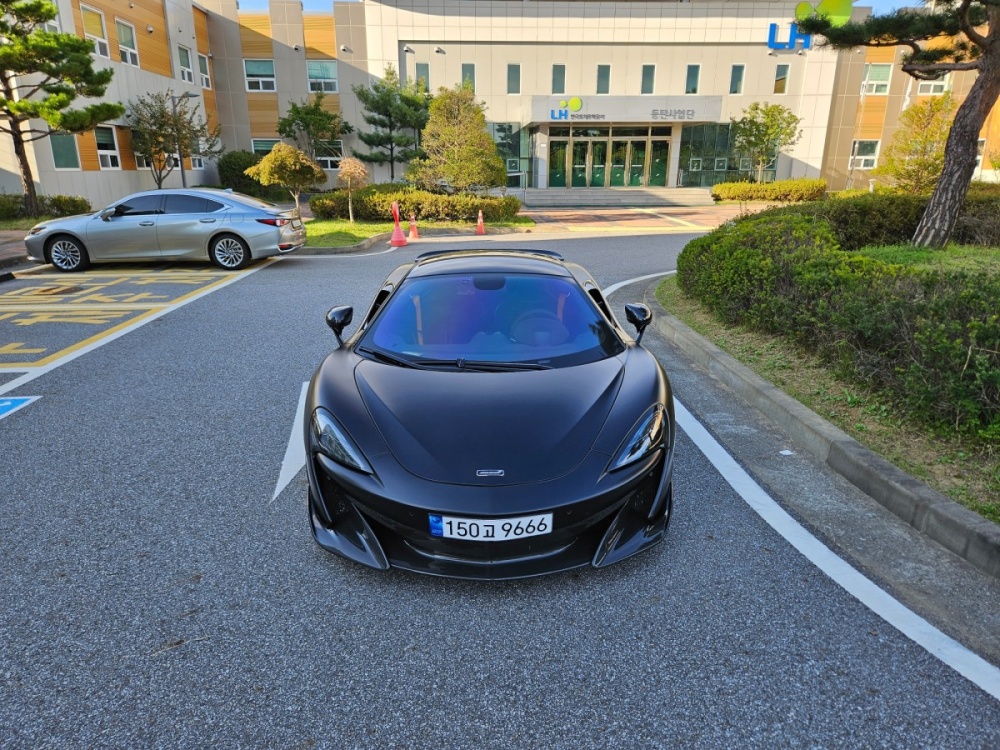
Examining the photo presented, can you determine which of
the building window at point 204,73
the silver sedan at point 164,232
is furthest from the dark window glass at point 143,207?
the building window at point 204,73

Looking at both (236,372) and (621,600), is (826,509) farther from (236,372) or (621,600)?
(236,372)

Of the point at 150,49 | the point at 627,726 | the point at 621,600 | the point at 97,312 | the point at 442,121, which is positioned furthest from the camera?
the point at 150,49

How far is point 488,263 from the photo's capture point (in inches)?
175

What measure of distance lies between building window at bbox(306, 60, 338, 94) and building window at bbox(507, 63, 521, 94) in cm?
969

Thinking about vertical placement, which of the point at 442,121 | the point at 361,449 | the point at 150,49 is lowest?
the point at 361,449

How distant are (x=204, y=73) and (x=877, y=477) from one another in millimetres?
39501

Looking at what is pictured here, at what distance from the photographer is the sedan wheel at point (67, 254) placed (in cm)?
1217

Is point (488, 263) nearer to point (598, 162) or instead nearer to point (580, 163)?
point (580, 163)

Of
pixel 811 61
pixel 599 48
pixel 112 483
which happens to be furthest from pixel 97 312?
pixel 811 61

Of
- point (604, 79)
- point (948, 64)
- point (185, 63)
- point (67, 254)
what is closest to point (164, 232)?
point (67, 254)

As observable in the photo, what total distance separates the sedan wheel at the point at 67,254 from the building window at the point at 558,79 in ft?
100

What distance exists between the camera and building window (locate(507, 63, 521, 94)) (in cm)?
3675

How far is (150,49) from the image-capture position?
28406mm

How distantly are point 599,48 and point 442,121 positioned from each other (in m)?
20.7
